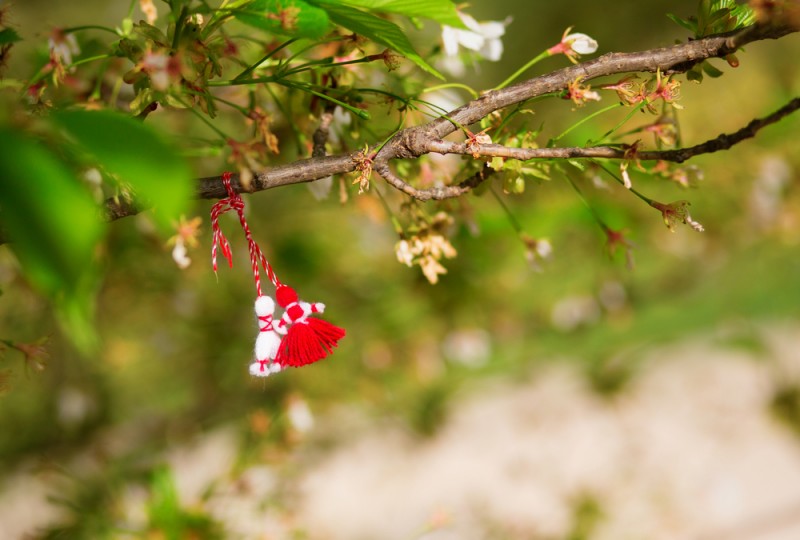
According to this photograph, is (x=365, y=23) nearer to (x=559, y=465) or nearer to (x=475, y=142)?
(x=475, y=142)

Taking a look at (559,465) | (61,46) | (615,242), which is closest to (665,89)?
(615,242)

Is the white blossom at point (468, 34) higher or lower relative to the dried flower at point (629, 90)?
higher

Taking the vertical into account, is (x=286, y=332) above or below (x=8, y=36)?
below

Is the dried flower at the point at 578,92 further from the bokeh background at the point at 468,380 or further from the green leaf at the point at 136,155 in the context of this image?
the bokeh background at the point at 468,380

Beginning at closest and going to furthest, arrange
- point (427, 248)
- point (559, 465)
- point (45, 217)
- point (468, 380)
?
1. point (45, 217)
2. point (427, 248)
3. point (559, 465)
4. point (468, 380)

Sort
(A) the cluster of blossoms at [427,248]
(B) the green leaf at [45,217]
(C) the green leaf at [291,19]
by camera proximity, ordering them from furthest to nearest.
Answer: (A) the cluster of blossoms at [427,248], (C) the green leaf at [291,19], (B) the green leaf at [45,217]

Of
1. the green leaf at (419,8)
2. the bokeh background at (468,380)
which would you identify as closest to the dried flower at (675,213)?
the green leaf at (419,8)
